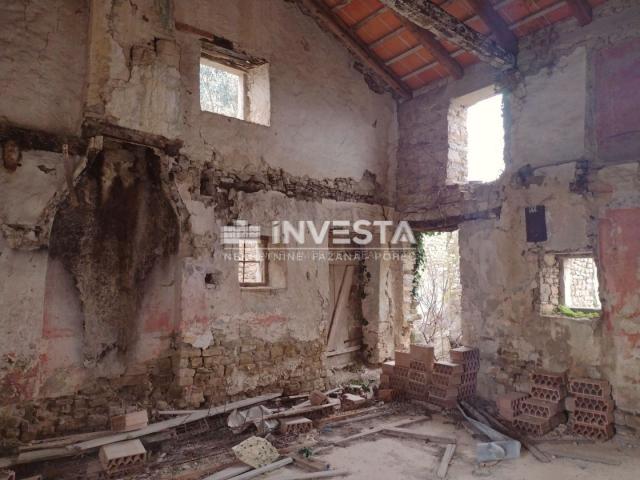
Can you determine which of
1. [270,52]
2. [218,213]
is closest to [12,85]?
[218,213]

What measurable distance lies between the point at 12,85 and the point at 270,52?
3518 millimetres

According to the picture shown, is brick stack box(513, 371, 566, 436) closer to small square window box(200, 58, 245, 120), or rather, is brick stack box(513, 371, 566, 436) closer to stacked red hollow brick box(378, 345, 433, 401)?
stacked red hollow brick box(378, 345, 433, 401)

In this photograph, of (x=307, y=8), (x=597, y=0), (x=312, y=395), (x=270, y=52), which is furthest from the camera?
(x=307, y=8)

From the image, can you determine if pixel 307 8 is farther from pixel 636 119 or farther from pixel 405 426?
pixel 405 426

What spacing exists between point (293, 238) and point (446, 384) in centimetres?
315

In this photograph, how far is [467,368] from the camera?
6.77 m

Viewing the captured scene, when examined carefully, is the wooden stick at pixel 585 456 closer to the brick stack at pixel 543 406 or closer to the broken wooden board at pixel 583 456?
the broken wooden board at pixel 583 456

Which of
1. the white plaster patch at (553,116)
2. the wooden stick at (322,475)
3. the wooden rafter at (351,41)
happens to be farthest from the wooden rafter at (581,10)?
the wooden stick at (322,475)

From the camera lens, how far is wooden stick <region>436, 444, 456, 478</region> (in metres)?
4.49

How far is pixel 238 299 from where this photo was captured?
617 centimetres

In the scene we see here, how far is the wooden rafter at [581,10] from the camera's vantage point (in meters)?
5.86

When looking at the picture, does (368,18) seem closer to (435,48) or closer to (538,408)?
(435,48)

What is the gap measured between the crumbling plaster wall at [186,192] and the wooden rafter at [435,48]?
1.31m

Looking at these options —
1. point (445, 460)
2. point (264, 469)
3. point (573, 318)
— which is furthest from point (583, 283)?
point (264, 469)
